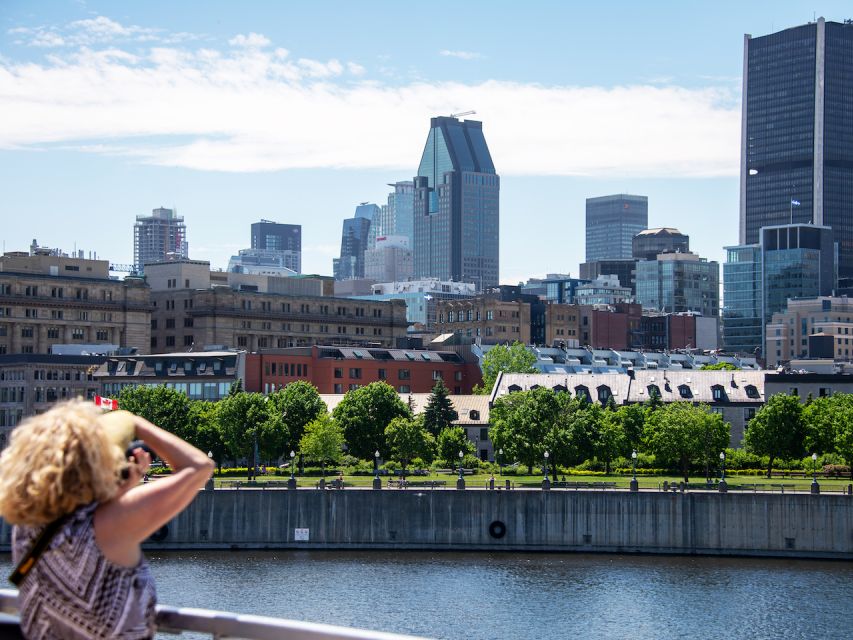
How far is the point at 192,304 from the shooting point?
198375 millimetres

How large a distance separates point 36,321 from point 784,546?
375 feet

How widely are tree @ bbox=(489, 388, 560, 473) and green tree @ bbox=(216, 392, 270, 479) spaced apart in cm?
1917

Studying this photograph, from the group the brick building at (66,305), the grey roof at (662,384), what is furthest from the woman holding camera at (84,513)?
the brick building at (66,305)

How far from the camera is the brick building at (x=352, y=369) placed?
154 m

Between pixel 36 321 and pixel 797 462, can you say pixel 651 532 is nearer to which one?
pixel 797 462

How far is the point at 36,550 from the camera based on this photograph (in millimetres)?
9539

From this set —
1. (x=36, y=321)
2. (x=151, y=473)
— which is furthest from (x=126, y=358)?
(x=151, y=473)

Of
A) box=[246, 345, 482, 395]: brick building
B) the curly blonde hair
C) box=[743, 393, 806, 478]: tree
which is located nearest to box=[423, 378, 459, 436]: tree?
box=[246, 345, 482, 395]: brick building

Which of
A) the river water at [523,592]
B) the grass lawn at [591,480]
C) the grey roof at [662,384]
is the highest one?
the grey roof at [662,384]

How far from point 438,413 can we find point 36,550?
123708mm

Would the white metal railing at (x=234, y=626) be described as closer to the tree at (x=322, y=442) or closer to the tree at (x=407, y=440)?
the tree at (x=322, y=442)

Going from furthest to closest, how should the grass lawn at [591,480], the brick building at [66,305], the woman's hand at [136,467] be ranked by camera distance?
1. the brick building at [66,305]
2. the grass lawn at [591,480]
3. the woman's hand at [136,467]

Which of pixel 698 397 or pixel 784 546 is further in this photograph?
pixel 698 397

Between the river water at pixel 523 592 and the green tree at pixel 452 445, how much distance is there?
30251 millimetres
